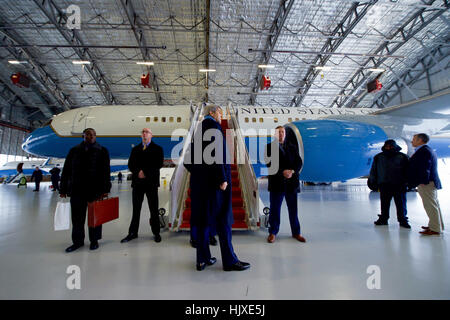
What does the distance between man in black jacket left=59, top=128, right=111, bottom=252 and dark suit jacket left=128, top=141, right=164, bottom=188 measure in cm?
46

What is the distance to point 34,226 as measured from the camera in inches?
155

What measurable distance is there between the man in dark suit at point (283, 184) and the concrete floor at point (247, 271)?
22cm

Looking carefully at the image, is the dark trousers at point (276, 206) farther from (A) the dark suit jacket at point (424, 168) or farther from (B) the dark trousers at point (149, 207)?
(A) the dark suit jacket at point (424, 168)

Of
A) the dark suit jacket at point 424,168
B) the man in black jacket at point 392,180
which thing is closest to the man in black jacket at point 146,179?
the man in black jacket at point 392,180

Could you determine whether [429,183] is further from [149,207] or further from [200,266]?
[149,207]

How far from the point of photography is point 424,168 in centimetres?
332

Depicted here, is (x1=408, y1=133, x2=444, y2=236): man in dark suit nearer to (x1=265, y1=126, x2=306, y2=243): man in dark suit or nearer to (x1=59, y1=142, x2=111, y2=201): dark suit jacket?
(x1=265, y1=126, x2=306, y2=243): man in dark suit

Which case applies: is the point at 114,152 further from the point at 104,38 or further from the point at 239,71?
the point at 239,71

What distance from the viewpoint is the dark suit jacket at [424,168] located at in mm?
3307

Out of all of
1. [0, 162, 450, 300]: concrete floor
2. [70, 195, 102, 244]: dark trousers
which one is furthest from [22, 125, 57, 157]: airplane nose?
[70, 195, 102, 244]: dark trousers

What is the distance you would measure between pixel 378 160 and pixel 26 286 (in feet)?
16.5

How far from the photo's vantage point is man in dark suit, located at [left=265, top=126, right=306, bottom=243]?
10.0 ft

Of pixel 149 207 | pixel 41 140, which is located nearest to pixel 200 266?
pixel 149 207

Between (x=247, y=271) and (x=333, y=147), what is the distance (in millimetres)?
3941
